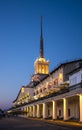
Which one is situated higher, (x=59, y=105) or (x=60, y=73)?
(x=60, y=73)

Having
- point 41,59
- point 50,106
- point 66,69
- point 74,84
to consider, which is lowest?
point 50,106

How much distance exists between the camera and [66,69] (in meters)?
67.3

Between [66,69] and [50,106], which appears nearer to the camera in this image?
[66,69]

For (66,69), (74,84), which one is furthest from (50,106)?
(74,84)

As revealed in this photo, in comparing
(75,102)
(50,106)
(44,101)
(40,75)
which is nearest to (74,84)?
(75,102)

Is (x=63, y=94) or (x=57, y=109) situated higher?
(x=63, y=94)

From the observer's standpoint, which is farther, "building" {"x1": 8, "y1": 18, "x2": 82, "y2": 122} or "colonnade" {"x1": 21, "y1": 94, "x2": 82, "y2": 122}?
"colonnade" {"x1": 21, "y1": 94, "x2": 82, "y2": 122}

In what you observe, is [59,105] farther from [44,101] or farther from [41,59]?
[41,59]

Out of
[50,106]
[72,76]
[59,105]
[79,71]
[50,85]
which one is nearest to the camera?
[79,71]

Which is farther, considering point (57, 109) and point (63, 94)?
point (57, 109)

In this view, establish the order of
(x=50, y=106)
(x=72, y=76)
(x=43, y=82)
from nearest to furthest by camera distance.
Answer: (x=72, y=76) < (x=50, y=106) < (x=43, y=82)

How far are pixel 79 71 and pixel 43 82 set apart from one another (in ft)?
150

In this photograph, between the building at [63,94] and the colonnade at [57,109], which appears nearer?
the building at [63,94]

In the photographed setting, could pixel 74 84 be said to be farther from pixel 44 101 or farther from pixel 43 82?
pixel 43 82
